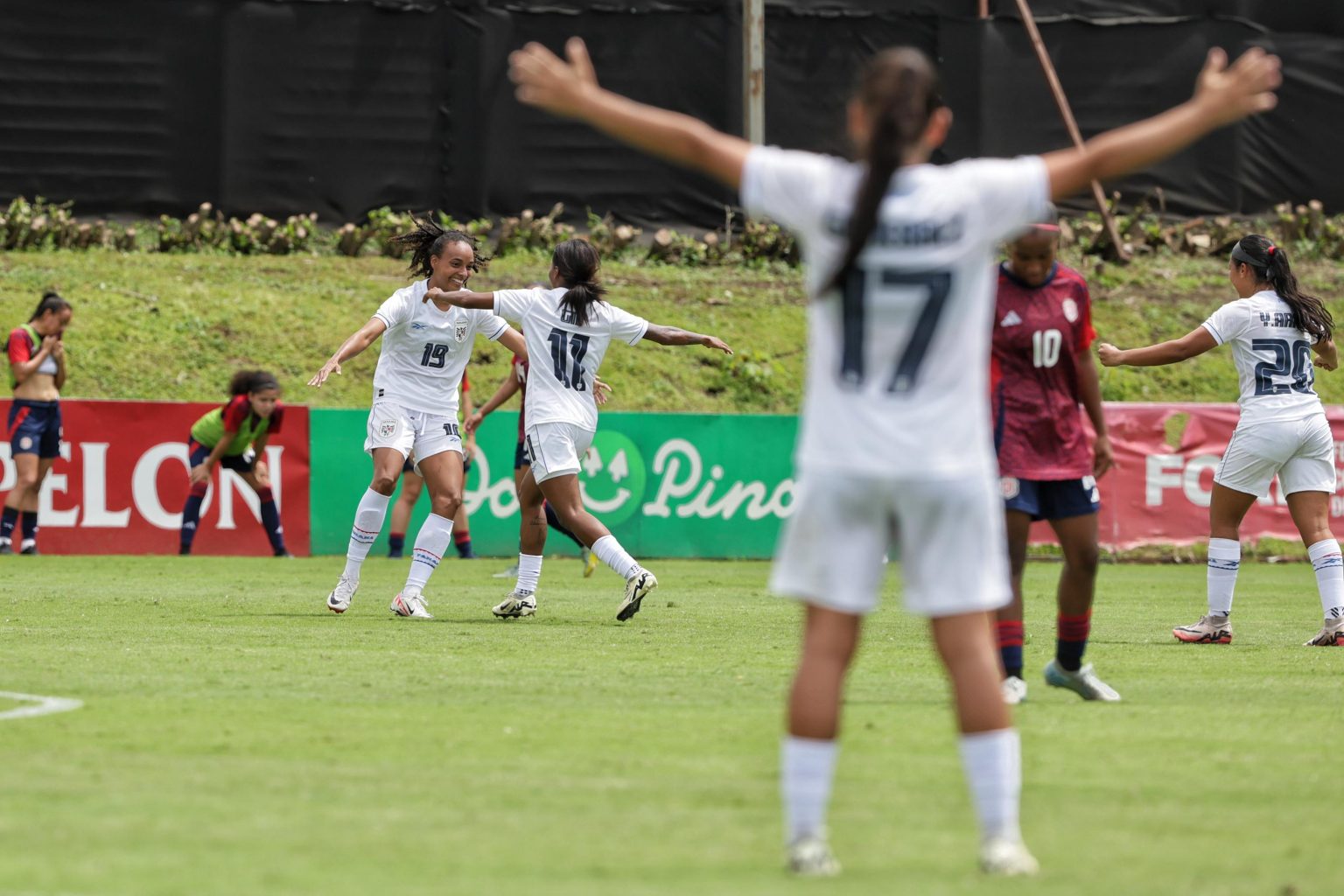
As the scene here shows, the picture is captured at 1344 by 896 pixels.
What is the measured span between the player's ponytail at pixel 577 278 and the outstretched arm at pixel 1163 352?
10.4 ft

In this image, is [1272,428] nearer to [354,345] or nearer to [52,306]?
[354,345]

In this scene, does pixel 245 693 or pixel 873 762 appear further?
pixel 245 693

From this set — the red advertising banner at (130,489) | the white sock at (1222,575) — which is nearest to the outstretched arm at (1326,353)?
the white sock at (1222,575)

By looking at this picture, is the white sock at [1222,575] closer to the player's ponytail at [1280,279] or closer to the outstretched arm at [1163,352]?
the outstretched arm at [1163,352]

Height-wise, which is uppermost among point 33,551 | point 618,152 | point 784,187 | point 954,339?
point 618,152

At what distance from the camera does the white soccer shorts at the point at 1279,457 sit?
10828 mm

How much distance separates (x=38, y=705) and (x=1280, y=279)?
7.20 m

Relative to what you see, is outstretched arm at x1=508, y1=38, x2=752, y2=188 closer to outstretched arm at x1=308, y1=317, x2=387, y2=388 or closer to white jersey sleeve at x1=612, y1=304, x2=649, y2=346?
outstretched arm at x1=308, y1=317, x2=387, y2=388

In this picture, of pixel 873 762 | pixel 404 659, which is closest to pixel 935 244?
pixel 873 762

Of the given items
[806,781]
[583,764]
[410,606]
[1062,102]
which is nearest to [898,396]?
[806,781]

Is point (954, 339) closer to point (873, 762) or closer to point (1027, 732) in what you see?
point (873, 762)

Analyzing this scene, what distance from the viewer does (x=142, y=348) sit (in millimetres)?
22000

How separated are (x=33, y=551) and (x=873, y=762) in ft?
43.8

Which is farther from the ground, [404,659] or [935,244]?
[935,244]
